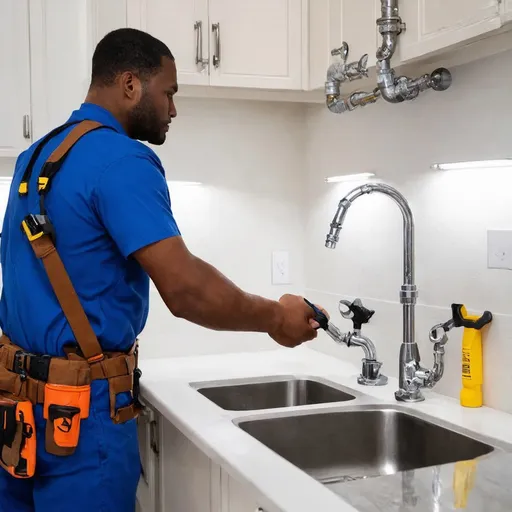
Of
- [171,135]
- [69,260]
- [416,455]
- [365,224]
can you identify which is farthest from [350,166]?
[69,260]

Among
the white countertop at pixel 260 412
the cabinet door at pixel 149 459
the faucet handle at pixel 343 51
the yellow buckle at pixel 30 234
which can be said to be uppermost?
the faucet handle at pixel 343 51

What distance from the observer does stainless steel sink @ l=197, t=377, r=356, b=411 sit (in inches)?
80.6

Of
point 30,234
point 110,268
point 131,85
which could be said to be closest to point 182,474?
point 110,268

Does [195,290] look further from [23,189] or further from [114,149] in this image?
[23,189]

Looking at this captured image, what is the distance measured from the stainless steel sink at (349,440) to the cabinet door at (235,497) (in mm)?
230

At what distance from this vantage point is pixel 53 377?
1424 mm

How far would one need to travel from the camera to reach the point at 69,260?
142 centimetres

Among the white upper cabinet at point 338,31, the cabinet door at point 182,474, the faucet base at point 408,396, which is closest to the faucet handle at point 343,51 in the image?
the white upper cabinet at point 338,31

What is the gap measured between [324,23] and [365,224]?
2.00 feet

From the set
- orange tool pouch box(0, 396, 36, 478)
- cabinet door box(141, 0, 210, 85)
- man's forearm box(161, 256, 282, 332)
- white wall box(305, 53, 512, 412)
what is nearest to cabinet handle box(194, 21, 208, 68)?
cabinet door box(141, 0, 210, 85)

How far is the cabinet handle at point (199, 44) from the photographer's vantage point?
82.4 inches

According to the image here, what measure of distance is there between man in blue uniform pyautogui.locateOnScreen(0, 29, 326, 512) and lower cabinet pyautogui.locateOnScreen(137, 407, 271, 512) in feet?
0.48

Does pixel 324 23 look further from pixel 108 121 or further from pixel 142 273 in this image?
pixel 142 273

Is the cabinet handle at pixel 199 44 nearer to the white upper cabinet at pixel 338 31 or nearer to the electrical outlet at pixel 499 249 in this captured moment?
the white upper cabinet at pixel 338 31
